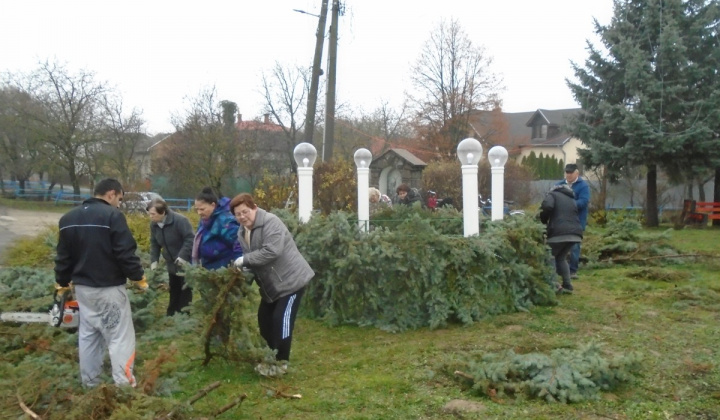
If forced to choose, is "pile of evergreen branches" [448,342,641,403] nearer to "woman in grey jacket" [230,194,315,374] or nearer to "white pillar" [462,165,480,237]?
"woman in grey jacket" [230,194,315,374]

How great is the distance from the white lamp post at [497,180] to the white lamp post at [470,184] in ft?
2.75

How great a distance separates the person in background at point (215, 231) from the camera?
658 cm

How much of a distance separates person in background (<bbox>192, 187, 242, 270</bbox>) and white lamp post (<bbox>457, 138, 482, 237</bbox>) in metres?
3.25

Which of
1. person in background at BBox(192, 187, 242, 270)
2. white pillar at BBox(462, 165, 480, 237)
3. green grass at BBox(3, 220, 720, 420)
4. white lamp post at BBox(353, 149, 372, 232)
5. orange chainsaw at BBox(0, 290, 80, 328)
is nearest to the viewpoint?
green grass at BBox(3, 220, 720, 420)

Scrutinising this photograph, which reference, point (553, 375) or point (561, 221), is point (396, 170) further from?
point (553, 375)

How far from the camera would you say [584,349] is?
5480 millimetres

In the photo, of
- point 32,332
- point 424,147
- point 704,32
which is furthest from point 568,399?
point 424,147

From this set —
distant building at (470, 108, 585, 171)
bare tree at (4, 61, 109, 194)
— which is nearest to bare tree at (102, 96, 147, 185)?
bare tree at (4, 61, 109, 194)

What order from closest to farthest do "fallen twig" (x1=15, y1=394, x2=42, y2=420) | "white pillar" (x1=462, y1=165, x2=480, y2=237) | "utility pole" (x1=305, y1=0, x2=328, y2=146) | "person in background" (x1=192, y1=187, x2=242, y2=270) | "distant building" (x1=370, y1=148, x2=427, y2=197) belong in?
"fallen twig" (x1=15, y1=394, x2=42, y2=420)
"person in background" (x1=192, y1=187, x2=242, y2=270)
"white pillar" (x1=462, y1=165, x2=480, y2=237)
"utility pole" (x1=305, y1=0, x2=328, y2=146)
"distant building" (x1=370, y1=148, x2=427, y2=197)

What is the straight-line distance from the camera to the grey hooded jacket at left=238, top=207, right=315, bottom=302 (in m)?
5.50

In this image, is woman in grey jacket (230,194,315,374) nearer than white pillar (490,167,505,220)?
Yes

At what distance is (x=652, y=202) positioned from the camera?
22.8 metres

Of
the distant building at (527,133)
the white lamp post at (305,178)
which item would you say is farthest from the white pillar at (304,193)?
the distant building at (527,133)

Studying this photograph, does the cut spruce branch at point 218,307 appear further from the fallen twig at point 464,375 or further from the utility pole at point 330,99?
the utility pole at point 330,99
